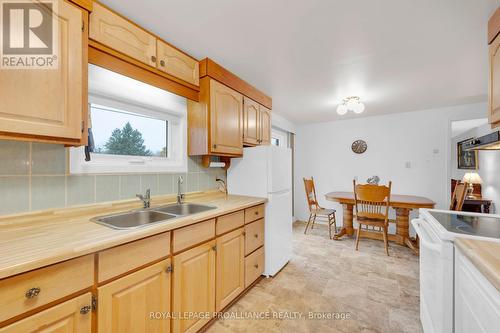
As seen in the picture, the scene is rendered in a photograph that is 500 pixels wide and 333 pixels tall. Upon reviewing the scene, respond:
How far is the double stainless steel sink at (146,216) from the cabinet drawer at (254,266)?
698 mm

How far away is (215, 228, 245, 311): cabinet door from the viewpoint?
1579 millimetres

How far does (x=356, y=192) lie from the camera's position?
115 inches

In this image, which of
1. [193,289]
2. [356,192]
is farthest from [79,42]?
[356,192]

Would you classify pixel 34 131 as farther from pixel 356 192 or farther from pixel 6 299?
pixel 356 192

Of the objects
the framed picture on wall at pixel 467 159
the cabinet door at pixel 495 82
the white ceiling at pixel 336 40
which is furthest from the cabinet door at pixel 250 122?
the framed picture on wall at pixel 467 159

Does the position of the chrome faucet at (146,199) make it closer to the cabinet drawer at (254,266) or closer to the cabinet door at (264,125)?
the cabinet drawer at (254,266)

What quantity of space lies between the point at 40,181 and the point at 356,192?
325cm

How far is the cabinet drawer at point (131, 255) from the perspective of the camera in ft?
3.04

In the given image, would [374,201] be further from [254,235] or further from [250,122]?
[250,122]

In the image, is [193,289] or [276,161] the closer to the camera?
[193,289]

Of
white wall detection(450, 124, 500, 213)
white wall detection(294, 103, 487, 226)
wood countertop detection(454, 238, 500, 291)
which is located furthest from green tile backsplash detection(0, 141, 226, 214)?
white wall detection(450, 124, 500, 213)

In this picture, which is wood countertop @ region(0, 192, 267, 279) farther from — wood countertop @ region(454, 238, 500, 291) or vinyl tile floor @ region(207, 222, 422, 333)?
wood countertop @ region(454, 238, 500, 291)

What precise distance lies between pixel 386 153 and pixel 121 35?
4129mm

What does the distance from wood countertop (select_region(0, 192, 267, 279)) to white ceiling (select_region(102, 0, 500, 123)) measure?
1.32 metres
